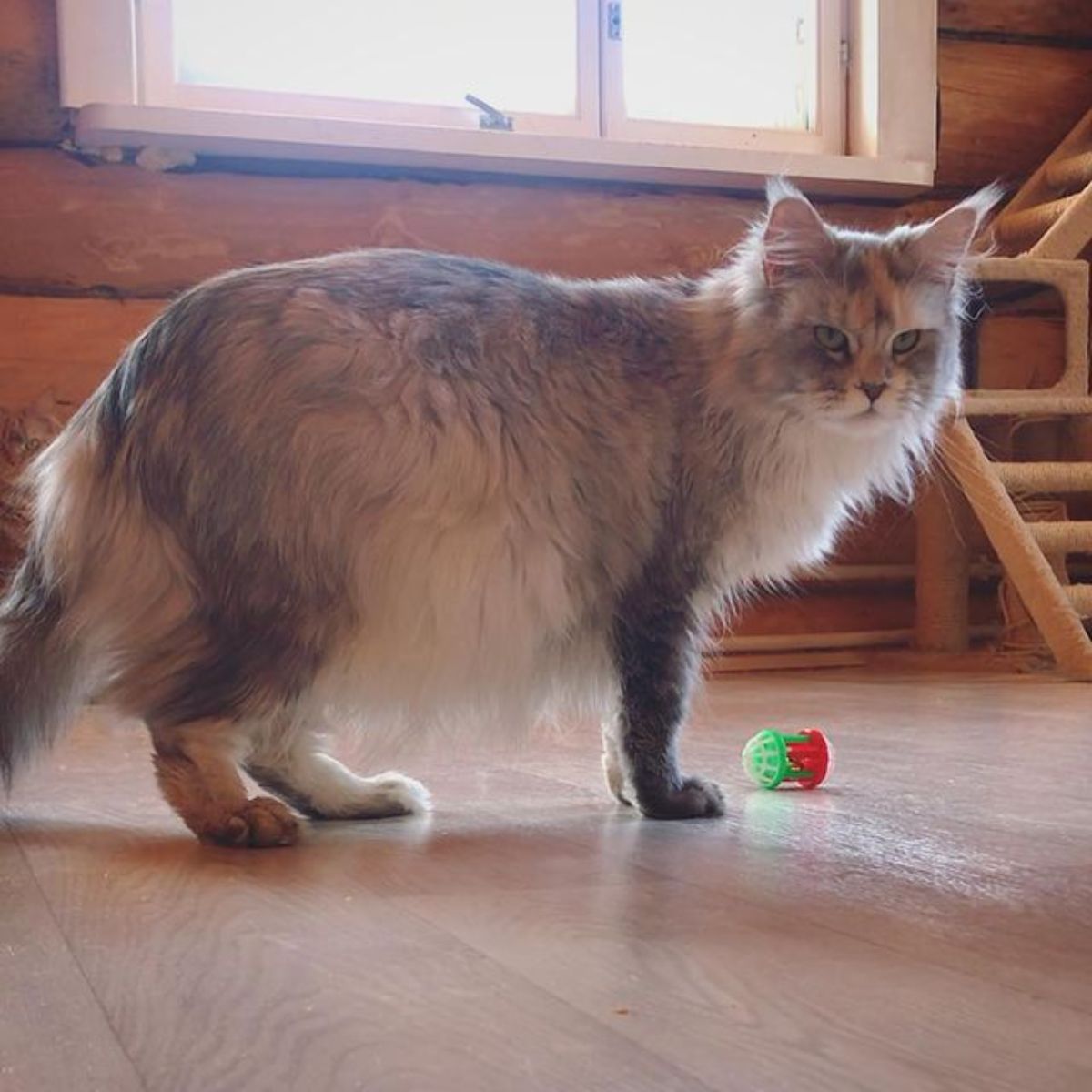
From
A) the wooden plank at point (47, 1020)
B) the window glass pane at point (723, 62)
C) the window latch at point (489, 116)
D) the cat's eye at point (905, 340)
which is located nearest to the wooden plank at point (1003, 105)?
the window glass pane at point (723, 62)

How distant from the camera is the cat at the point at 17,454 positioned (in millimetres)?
3078

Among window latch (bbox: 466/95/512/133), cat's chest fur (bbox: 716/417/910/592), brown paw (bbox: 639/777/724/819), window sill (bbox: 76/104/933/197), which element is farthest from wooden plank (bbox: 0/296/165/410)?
brown paw (bbox: 639/777/724/819)

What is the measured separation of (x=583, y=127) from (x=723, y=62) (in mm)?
438

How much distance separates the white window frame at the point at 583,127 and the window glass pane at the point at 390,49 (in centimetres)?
5

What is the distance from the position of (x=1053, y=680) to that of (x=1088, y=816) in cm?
164

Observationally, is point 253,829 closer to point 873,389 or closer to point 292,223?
point 873,389

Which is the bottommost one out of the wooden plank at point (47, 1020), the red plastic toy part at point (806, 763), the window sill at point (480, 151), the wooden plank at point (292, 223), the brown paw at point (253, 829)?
the red plastic toy part at point (806, 763)

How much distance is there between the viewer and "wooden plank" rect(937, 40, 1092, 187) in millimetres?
3863

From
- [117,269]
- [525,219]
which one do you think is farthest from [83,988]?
[525,219]

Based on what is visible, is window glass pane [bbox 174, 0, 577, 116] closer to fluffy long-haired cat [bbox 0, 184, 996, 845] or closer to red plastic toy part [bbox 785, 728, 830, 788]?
fluffy long-haired cat [bbox 0, 184, 996, 845]

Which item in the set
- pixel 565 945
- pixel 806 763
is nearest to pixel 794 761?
pixel 806 763

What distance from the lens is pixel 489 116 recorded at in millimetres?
3523

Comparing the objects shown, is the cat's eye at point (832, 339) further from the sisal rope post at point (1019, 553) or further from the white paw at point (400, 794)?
the sisal rope post at point (1019, 553)

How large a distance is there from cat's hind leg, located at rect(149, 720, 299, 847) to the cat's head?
73 centimetres
